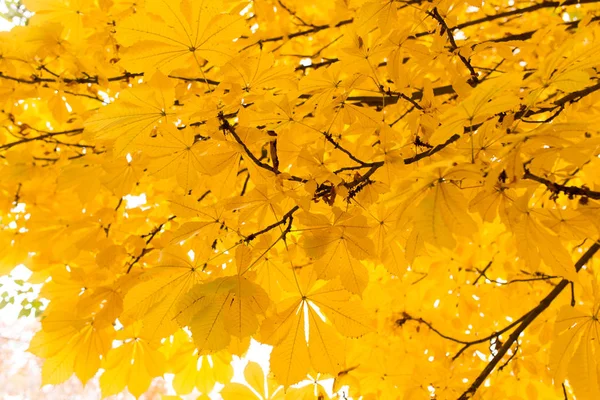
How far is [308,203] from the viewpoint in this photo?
0.82m

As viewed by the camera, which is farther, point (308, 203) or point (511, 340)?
point (511, 340)

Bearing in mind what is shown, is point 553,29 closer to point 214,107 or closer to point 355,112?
point 355,112

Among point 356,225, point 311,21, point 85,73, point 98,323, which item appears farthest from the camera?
point 311,21

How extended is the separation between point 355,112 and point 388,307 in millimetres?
1014

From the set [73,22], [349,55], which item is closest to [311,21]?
[73,22]

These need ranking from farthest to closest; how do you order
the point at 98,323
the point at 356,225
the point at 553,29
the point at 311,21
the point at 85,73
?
1. the point at 311,21
2. the point at 553,29
3. the point at 85,73
4. the point at 98,323
5. the point at 356,225

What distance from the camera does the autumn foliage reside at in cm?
75

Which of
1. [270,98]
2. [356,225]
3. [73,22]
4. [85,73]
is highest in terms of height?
[73,22]

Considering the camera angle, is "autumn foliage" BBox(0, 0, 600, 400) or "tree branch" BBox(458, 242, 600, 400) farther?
"tree branch" BBox(458, 242, 600, 400)

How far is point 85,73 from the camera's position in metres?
1.52

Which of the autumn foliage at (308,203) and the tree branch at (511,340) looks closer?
the autumn foliage at (308,203)

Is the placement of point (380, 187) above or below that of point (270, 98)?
below

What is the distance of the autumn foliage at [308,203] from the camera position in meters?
0.75

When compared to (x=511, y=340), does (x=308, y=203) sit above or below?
above
